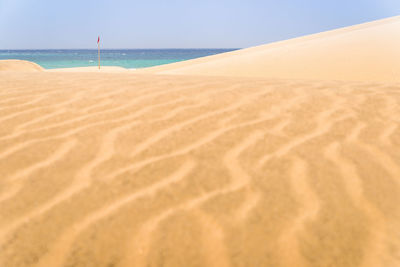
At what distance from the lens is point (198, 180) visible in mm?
1818

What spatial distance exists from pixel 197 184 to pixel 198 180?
0.11 feet

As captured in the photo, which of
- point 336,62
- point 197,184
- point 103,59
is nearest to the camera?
point 197,184

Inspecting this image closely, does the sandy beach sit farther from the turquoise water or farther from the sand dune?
the turquoise water

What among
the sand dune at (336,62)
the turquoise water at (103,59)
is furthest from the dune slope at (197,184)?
the turquoise water at (103,59)

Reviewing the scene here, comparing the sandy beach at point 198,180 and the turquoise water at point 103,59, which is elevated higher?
the sandy beach at point 198,180

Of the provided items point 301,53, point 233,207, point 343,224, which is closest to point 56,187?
point 233,207

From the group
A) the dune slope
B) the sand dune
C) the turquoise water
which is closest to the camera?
the dune slope

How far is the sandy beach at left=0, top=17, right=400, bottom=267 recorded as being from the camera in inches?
56.0

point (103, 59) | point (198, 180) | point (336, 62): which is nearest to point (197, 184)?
point (198, 180)

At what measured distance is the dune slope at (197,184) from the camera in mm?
1420

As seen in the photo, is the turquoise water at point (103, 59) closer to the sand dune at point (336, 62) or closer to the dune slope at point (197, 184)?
the sand dune at point (336, 62)

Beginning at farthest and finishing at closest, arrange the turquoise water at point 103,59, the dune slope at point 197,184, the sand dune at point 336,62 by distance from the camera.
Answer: the turquoise water at point 103,59
the sand dune at point 336,62
the dune slope at point 197,184

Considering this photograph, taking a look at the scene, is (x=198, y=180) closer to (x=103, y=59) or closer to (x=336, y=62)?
(x=336, y=62)

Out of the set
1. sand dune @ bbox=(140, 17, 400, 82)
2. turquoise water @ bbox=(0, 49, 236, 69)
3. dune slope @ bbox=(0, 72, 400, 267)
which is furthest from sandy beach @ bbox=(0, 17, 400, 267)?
turquoise water @ bbox=(0, 49, 236, 69)
